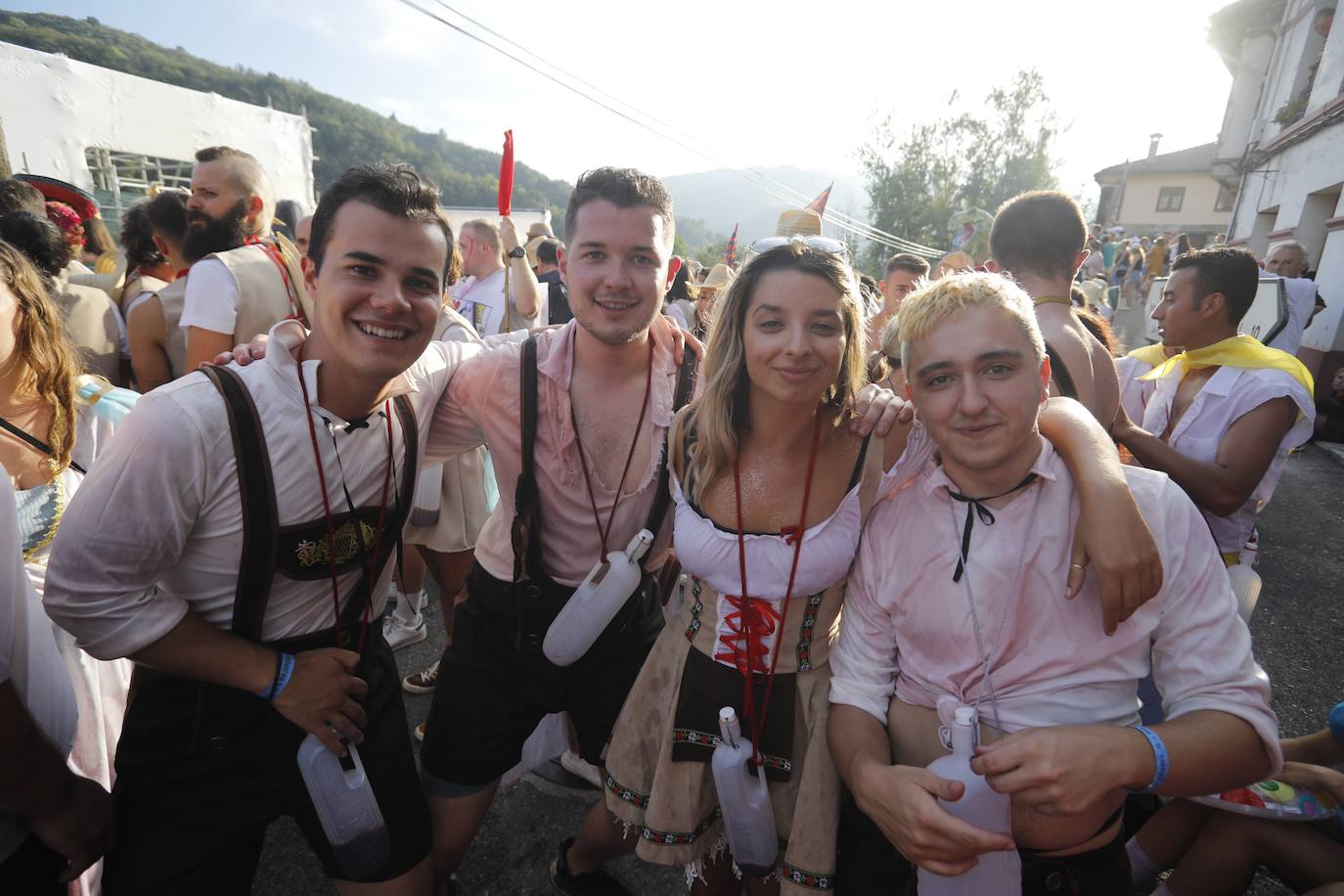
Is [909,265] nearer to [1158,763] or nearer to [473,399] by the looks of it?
[473,399]

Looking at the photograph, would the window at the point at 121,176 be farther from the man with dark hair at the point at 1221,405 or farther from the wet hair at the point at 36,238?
the man with dark hair at the point at 1221,405

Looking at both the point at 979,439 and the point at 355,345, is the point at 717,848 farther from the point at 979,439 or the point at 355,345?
the point at 355,345

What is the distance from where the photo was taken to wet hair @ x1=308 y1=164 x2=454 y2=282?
5.53 feet

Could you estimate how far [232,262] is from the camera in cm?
286

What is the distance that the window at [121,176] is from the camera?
17531mm

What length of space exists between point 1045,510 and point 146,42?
6600 centimetres

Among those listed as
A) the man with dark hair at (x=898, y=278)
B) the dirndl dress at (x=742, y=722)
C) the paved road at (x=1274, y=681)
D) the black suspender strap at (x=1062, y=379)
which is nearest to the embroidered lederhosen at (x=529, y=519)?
the dirndl dress at (x=742, y=722)

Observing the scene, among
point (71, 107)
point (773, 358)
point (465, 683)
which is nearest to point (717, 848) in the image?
point (465, 683)

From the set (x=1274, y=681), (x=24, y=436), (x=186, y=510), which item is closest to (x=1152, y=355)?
(x=1274, y=681)

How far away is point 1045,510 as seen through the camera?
147cm

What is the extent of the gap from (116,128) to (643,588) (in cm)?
2402

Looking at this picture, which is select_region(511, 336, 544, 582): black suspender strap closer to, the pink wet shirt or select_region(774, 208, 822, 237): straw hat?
the pink wet shirt

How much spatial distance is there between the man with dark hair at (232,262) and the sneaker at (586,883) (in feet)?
8.49

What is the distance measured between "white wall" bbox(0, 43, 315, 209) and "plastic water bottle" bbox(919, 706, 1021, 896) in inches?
833
